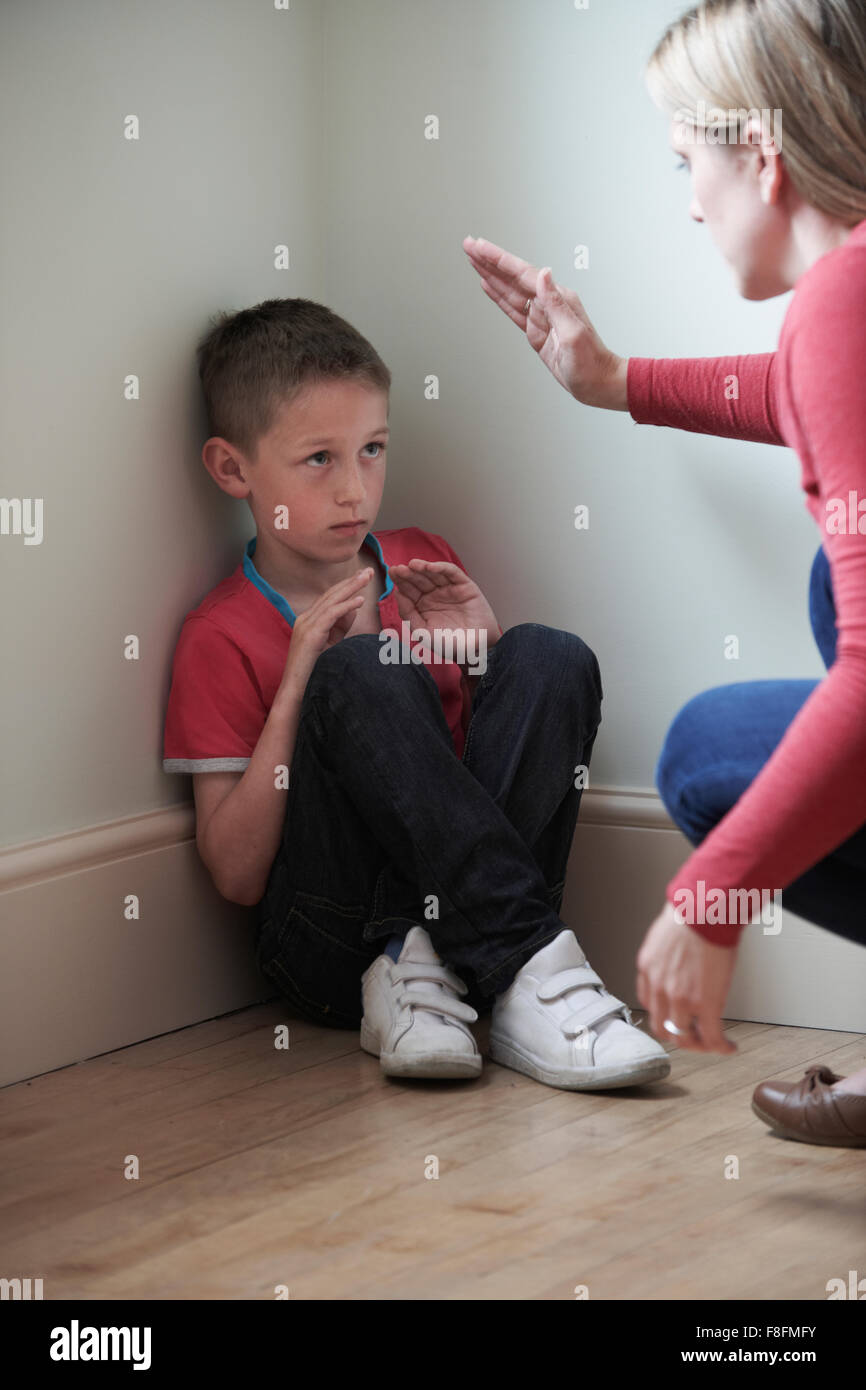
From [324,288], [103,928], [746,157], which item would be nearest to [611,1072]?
[103,928]

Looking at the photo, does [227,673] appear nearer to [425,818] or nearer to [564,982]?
[425,818]

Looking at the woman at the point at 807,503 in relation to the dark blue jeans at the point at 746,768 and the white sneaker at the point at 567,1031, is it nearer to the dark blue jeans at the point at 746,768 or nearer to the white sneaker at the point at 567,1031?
the dark blue jeans at the point at 746,768

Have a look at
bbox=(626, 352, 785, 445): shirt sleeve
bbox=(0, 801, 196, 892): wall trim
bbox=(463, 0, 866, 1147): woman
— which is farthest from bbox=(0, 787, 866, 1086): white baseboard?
bbox=(626, 352, 785, 445): shirt sleeve

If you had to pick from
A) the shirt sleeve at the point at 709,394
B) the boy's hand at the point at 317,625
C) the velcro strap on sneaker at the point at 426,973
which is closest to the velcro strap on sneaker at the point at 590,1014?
the velcro strap on sneaker at the point at 426,973

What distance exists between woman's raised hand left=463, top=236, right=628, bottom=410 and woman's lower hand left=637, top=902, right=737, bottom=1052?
1.91ft

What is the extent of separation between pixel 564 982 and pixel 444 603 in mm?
382

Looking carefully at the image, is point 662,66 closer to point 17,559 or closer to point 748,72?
point 748,72

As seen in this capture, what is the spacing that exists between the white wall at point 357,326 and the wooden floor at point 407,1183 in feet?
0.50

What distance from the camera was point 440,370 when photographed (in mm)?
1478

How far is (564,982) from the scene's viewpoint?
1.20 meters

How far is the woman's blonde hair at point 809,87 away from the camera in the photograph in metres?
0.83

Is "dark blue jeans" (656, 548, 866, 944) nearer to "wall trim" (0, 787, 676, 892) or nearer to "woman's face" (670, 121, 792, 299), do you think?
"woman's face" (670, 121, 792, 299)

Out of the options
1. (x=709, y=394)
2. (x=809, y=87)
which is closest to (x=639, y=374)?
(x=709, y=394)

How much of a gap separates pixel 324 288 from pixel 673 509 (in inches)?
17.8
